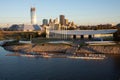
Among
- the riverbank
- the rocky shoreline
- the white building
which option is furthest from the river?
the white building

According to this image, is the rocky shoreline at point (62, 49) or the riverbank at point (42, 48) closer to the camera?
the rocky shoreline at point (62, 49)

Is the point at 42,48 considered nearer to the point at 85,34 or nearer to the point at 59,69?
the point at 59,69

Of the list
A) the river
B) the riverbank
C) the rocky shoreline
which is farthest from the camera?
the riverbank

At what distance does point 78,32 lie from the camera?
95.6 feet

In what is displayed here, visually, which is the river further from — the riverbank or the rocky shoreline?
the riverbank

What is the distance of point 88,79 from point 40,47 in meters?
10.3

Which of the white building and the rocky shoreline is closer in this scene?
the rocky shoreline

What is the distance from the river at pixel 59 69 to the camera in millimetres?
10781

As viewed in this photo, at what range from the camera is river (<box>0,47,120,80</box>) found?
10.8m

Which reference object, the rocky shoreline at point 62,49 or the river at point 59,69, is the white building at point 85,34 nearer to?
the rocky shoreline at point 62,49

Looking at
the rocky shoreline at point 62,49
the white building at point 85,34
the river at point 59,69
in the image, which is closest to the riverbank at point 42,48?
the rocky shoreline at point 62,49

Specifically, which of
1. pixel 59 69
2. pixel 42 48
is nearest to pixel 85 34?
pixel 42 48

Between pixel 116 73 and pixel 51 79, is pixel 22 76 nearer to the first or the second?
pixel 51 79

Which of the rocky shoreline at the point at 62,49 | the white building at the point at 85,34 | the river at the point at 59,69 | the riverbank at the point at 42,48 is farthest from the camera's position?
the white building at the point at 85,34
